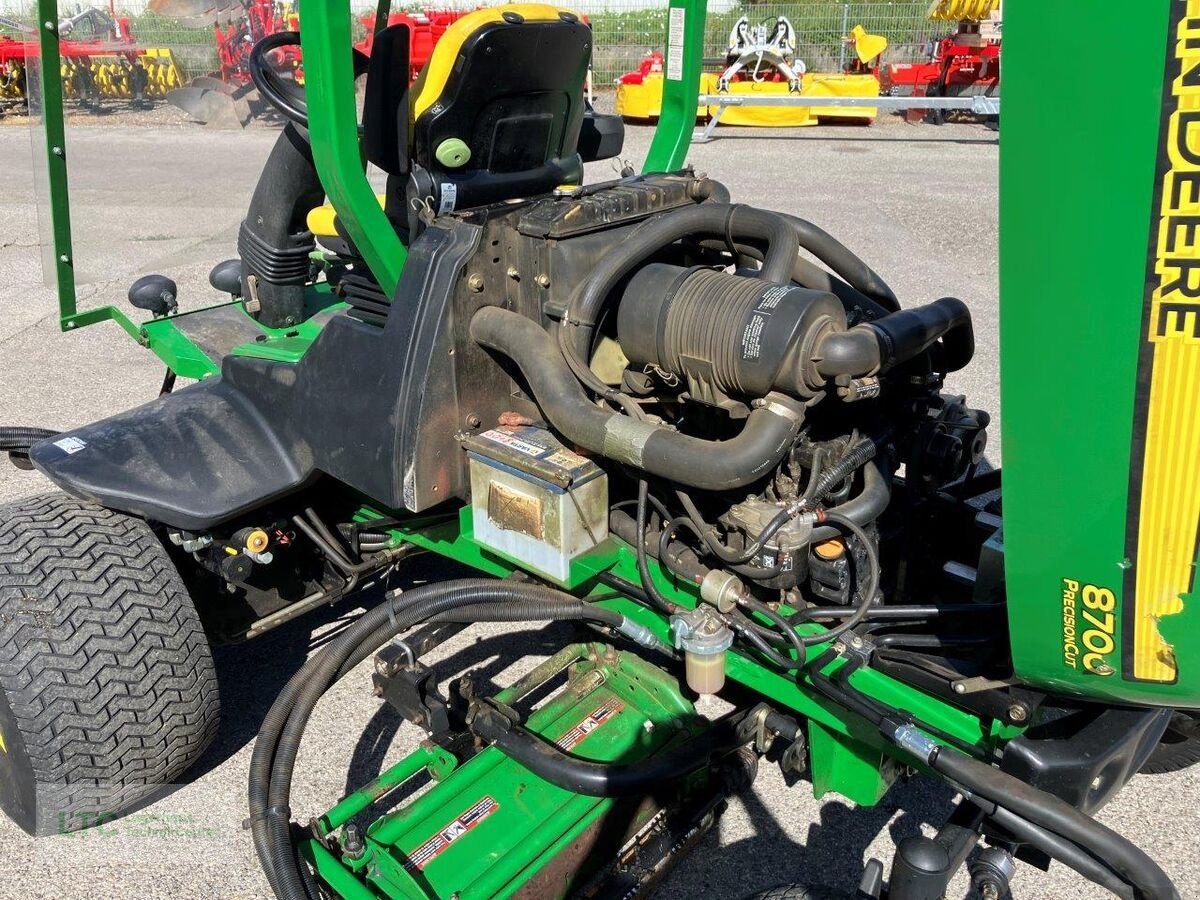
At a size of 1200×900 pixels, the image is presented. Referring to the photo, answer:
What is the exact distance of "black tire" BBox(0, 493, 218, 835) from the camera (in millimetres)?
2344

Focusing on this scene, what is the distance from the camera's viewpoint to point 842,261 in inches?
99.4

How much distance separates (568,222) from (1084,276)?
1123 millimetres

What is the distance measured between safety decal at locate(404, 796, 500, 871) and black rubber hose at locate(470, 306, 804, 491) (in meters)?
0.83

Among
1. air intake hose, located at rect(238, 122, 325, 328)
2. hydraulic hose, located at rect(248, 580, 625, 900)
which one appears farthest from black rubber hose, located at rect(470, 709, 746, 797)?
air intake hose, located at rect(238, 122, 325, 328)

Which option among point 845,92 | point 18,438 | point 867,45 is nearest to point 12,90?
point 845,92

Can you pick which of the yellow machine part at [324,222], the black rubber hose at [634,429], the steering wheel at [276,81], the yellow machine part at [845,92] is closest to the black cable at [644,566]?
the black rubber hose at [634,429]

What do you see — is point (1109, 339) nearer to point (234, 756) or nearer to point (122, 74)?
point (234, 756)

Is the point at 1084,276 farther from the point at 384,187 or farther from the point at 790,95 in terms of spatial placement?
the point at 790,95

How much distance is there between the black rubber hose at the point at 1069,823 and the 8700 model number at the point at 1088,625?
210mm

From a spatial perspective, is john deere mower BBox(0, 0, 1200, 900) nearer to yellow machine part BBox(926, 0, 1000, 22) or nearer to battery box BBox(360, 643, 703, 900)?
battery box BBox(360, 643, 703, 900)

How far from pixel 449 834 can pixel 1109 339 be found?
1.61m

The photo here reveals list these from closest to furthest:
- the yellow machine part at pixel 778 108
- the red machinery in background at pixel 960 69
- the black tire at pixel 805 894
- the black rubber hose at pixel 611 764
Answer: the black tire at pixel 805 894
the black rubber hose at pixel 611 764
the yellow machine part at pixel 778 108
the red machinery in background at pixel 960 69

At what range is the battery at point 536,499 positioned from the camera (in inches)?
82.3

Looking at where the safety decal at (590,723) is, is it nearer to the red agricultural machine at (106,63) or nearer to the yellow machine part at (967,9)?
the red agricultural machine at (106,63)
